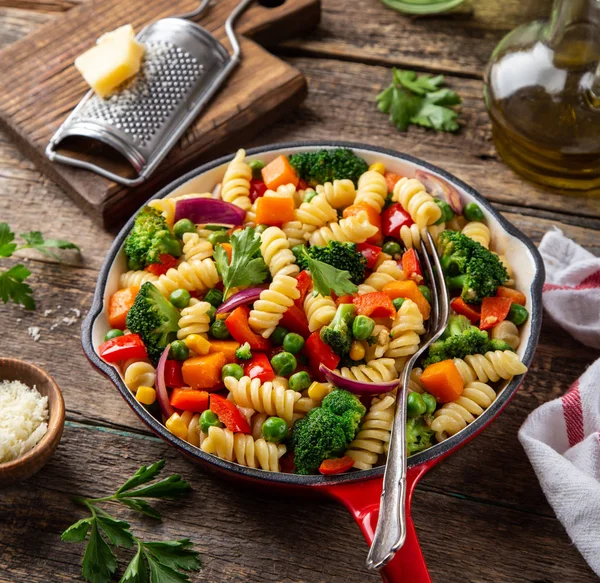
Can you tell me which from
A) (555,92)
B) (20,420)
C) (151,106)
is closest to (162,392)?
(20,420)

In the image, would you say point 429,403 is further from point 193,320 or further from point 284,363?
point 193,320

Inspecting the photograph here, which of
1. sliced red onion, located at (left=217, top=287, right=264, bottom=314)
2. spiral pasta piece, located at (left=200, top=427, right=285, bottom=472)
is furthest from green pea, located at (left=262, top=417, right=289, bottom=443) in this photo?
sliced red onion, located at (left=217, top=287, right=264, bottom=314)

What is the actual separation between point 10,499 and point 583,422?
294 centimetres

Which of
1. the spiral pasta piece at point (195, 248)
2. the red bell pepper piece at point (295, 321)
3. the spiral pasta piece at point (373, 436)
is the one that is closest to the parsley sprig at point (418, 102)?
the spiral pasta piece at point (195, 248)

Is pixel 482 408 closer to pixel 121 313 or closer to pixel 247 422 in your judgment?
pixel 247 422

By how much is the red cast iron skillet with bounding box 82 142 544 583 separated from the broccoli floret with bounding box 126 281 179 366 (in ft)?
0.79

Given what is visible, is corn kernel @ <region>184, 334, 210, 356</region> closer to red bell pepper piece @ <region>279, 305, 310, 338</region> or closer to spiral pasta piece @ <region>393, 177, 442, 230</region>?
red bell pepper piece @ <region>279, 305, 310, 338</region>

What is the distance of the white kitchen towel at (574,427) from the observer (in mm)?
3625

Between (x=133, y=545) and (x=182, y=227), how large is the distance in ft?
5.42

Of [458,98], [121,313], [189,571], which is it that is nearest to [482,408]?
[189,571]

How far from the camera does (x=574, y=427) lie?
3.95 m

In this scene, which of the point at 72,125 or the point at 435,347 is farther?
the point at 72,125

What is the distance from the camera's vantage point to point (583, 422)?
3.92 meters

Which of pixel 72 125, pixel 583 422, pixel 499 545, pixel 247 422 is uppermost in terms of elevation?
pixel 72 125
